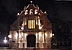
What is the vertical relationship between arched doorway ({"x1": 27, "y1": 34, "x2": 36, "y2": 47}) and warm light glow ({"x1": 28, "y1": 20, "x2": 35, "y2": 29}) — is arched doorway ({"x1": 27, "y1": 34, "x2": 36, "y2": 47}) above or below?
below

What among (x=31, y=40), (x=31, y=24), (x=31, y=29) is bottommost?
(x=31, y=40)

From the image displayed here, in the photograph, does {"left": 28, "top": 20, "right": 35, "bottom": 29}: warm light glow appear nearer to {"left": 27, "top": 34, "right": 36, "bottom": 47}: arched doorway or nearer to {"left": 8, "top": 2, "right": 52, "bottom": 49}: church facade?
{"left": 8, "top": 2, "right": 52, "bottom": 49}: church facade

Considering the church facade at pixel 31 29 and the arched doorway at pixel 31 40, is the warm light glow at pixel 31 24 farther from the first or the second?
the arched doorway at pixel 31 40

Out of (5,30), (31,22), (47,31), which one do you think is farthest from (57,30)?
(5,30)

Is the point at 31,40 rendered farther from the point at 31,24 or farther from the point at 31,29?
the point at 31,24

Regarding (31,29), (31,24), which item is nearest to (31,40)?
(31,29)

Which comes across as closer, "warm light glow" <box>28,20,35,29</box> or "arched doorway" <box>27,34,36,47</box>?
"warm light glow" <box>28,20,35,29</box>

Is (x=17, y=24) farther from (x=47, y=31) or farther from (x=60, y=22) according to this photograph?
(x=60, y=22)

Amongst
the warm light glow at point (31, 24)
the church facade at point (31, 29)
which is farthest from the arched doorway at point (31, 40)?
the warm light glow at point (31, 24)

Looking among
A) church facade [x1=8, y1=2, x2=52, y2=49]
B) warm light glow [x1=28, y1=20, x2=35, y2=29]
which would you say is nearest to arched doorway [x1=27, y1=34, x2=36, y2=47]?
church facade [x1=8, y1=2, x2=52, y2=49]

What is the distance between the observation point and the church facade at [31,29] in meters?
21.4

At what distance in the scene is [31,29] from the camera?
2139 cm

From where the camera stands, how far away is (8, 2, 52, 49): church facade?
21391mm

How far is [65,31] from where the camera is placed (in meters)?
26.7
